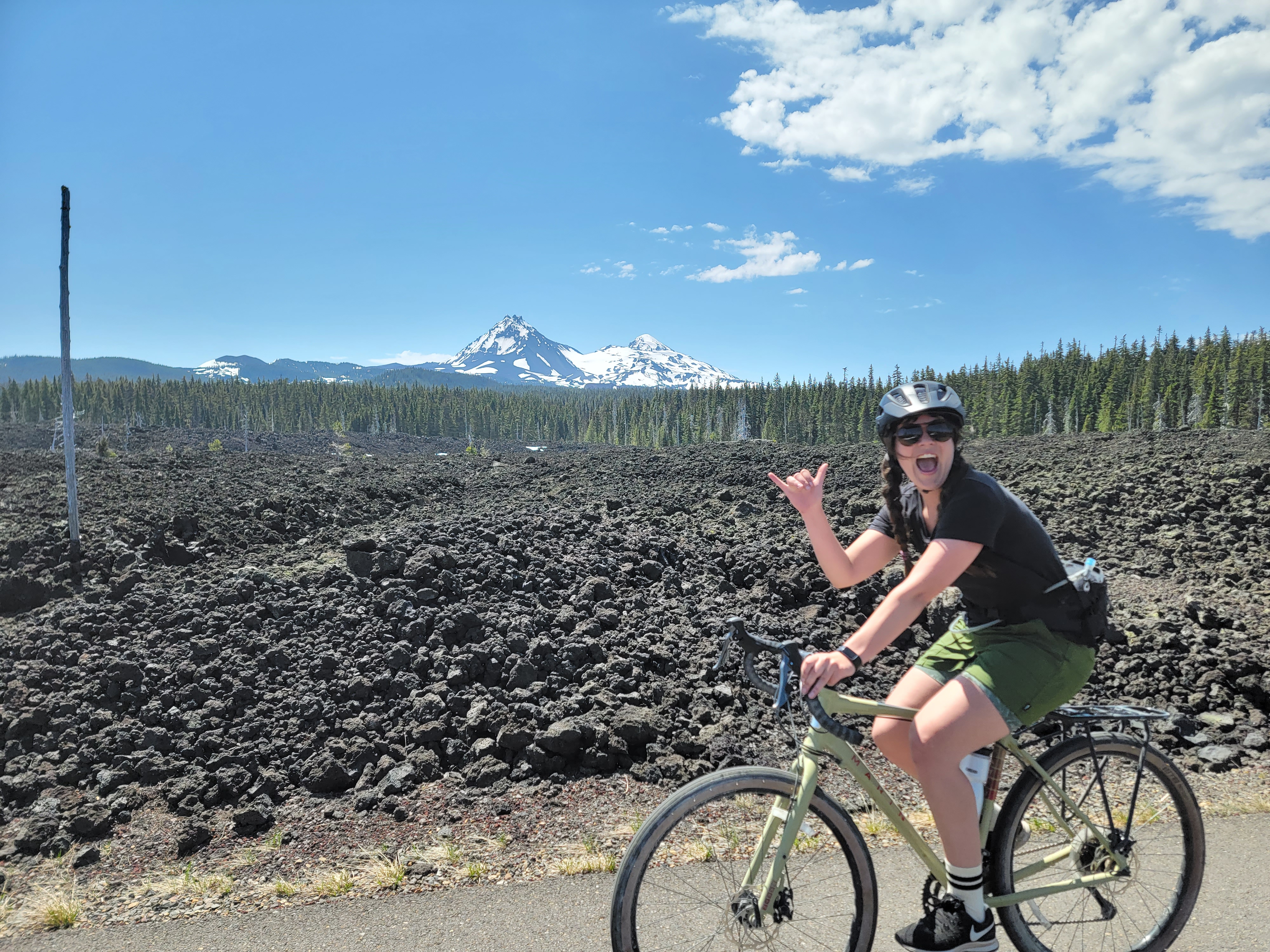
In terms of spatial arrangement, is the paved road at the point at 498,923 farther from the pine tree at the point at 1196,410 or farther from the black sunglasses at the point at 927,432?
the pine tree at the point at 1196,410

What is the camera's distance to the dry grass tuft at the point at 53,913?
3.91 meters

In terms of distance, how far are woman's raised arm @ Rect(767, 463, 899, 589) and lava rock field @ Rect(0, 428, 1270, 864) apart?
3095 millimetres

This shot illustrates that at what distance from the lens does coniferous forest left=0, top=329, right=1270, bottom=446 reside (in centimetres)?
6900

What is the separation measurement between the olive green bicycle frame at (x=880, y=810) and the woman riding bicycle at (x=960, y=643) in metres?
0.11

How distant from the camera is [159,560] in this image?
36.9 ft

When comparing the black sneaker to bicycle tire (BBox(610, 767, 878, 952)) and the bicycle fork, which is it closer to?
bicycle tire (BBox(610, 767, 878, 952))

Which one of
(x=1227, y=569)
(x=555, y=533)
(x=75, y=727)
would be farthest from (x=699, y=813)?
(x=1227, y=569)

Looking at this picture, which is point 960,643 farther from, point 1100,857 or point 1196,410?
point 1196,410

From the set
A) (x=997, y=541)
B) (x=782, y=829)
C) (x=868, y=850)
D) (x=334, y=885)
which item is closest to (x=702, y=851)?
(x=782, y=829)

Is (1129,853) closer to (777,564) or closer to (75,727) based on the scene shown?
(777,564)

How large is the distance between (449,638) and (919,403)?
20.9 ft

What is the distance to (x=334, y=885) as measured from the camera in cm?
403

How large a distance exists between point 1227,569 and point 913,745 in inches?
434

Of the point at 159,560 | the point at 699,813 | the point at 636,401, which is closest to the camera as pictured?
the point at 699,813
